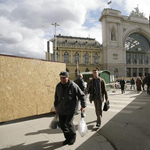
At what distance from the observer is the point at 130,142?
3361 mm

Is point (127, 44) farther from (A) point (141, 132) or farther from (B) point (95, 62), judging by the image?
(A) point (141, 132)

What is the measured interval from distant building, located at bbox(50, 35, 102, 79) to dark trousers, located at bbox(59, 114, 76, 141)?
120 ft

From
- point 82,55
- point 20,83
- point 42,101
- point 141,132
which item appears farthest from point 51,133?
point 82,55

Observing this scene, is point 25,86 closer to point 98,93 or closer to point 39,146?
point 39,146

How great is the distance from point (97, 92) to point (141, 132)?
1825 millimetres

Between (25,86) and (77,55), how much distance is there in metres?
37.3

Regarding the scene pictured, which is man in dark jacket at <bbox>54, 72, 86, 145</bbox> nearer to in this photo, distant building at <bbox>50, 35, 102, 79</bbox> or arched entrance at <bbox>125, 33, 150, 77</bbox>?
distant building at <bbox>50, 35, 102, 79</bbox>

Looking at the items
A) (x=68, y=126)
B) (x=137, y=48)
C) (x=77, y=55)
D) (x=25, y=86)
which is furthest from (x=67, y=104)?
(x=137, y=48)

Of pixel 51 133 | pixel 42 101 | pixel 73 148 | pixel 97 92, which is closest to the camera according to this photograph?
pixel 73 148

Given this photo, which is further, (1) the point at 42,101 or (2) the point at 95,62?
(2) the point at 95,62

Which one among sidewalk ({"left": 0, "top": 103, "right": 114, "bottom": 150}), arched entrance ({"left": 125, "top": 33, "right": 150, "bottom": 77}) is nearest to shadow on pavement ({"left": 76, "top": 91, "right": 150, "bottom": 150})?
sidewalk ({"left": 0, "top": 103, "right": 114, "bottom": 150})

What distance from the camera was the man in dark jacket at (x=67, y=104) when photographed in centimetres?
317

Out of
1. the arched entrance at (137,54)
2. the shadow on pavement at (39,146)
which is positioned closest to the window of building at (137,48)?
the arched entrance at (137,54)

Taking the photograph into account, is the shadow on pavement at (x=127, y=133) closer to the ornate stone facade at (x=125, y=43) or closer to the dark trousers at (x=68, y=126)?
the dark trousers at (x=68, y=126)
